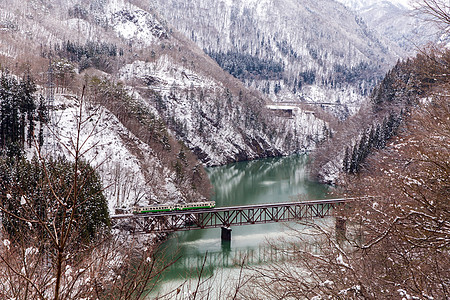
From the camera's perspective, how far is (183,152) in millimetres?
48156

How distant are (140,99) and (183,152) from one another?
101ft

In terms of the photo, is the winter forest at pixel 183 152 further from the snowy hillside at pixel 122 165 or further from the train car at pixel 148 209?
the train car at pixel 148 209

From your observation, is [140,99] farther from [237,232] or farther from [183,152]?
[237,232]

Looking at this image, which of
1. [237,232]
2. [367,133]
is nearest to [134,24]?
[367,133]

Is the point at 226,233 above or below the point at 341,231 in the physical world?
below

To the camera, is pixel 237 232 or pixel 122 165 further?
pixel 122 165

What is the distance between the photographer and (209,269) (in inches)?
959

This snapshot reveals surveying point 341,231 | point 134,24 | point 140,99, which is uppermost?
point 134,24

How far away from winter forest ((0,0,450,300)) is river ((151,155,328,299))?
859 mm

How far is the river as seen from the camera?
22672 millimetres

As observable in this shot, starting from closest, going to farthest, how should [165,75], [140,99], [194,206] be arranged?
[194,206] < [140,99] < [165,75]

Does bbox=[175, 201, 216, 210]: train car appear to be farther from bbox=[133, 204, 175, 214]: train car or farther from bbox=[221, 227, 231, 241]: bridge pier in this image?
bbox=[221, 227, 231, 241]: bridge pier

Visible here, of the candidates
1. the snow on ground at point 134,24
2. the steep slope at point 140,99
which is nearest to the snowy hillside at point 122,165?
the steep slope at point 140,99

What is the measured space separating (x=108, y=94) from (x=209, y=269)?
3512 cm
